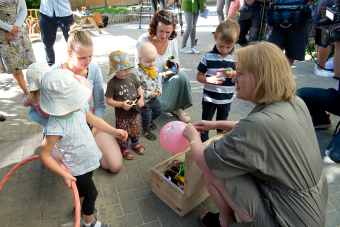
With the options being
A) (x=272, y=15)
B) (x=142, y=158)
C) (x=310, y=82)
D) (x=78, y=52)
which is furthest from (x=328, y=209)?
(x=310, y=82)

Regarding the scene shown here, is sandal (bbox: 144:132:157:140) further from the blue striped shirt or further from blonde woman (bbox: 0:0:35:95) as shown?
blonde woman (bbox: 0:0:35:95)

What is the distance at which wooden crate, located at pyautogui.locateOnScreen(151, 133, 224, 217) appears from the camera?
2166mm

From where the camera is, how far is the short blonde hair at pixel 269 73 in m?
1.64

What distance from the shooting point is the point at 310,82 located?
550 cm

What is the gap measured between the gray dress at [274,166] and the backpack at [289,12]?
3.20m

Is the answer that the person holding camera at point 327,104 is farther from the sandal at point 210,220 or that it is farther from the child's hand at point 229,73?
the sandal at point 210,220

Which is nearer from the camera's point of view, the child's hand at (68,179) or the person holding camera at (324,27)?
the child's hand at (68,179)

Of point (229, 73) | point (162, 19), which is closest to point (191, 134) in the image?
point (229, 73)

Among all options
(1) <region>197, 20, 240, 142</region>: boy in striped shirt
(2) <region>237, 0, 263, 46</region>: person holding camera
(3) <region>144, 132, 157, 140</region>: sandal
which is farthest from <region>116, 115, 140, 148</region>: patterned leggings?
(2) <region>237, 0, 263, 46</region>: person holding camera

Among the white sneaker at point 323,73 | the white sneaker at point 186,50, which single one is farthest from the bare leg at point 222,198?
the white sneaker at point 186,50

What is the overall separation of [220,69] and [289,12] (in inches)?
88.4

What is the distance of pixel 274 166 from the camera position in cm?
160

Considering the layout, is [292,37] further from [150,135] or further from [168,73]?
[150,135]

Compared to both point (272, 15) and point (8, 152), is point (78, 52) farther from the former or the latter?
point (272, 15)
